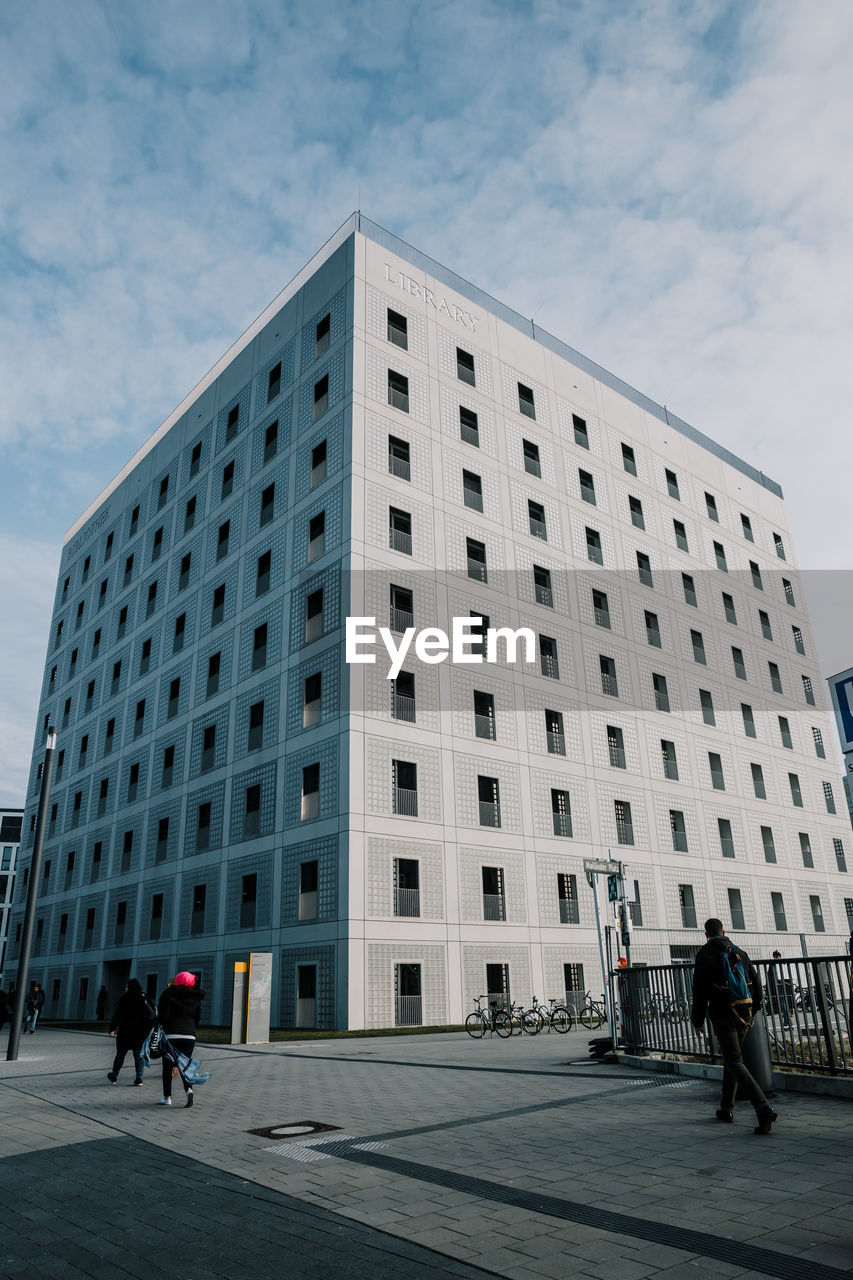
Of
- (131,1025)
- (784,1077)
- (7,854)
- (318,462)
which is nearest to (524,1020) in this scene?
(131,1025)

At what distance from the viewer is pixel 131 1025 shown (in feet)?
41.8

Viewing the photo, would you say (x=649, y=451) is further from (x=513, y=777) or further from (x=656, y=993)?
(x=656, y=993)

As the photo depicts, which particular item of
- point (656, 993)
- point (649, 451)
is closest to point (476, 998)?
point (656, 993)

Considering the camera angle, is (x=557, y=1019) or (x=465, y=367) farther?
(x=465, y=367)

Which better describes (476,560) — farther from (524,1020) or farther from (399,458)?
(524,1020)

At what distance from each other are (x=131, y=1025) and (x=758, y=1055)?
28.5 feet

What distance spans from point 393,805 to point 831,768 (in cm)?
3052

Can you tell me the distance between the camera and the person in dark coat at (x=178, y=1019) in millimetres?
10305

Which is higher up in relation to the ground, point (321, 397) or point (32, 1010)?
point (321, 397)

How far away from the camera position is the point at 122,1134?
840 centimetres

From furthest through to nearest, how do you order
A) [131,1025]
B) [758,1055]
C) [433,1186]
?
[131,1025]
[758,1055]
[433,1186]

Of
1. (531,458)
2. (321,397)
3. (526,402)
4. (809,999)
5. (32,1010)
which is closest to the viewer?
(809,999)

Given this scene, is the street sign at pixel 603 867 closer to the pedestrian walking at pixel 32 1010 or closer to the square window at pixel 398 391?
the square window at pixel 398 391

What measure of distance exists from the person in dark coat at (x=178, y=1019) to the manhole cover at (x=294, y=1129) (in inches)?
84.2
